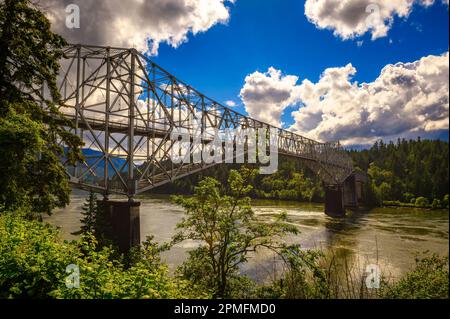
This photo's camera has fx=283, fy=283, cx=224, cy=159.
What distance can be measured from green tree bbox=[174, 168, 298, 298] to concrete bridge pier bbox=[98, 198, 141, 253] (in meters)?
10.5

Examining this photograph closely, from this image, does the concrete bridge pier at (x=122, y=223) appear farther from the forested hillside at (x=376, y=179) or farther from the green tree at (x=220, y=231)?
→ the forested hillside at (x=376, y=179)

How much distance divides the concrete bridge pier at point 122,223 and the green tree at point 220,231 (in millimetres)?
Answer: 10542

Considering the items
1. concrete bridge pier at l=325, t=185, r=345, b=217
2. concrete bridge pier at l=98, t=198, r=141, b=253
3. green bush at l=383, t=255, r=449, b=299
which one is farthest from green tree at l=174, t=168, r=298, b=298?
concrete bridge pier at l=325, t=185, r=345, b=217

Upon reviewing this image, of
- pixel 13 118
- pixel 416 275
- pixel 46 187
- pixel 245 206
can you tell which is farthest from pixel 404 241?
pixel 13 118

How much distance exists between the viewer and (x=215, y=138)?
104 ft

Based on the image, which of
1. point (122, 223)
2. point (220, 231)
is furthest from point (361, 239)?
point (220, 231)

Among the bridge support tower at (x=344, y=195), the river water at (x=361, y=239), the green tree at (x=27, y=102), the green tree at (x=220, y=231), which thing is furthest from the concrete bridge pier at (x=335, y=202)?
the green tree at (x=27, y=102)

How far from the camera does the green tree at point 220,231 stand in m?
8.72

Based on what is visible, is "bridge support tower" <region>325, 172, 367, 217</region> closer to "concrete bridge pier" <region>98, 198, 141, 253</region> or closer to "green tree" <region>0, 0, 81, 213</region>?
"concrete bridge pier" <region>98, 198, 141, 253</region>

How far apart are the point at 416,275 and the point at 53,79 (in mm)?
14477

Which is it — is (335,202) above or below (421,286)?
below

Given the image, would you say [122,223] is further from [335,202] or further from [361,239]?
[335,202]

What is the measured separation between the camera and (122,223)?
1922 cm

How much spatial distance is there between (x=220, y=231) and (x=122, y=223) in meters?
12.5
